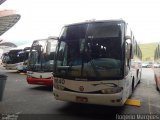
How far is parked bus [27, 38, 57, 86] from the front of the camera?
444 inches

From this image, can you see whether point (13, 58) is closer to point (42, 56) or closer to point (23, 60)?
point (23, 60)

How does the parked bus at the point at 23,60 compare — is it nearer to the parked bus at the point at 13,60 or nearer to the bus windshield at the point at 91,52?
the parked bus at the point at 13,60

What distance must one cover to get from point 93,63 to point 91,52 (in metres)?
0.39

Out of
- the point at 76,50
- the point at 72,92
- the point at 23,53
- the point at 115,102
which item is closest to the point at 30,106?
the point at 72,92

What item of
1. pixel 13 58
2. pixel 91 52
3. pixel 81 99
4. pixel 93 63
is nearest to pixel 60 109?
pixel 81 99

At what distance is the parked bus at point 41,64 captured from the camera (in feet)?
37.0

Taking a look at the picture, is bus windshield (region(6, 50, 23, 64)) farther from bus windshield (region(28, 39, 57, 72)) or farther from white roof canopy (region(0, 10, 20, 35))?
bus windshield (region(28, 39, 57, 72))

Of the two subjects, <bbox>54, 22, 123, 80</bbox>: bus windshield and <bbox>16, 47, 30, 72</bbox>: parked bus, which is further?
<bbox>16, 47, 30, 72</bbox>: parked bus

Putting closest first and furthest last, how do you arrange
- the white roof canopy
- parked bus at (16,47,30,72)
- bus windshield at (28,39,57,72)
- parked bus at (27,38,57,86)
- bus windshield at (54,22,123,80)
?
1. bus windshield at (54,22,123,80)
2. parked bus at (27,38,57,86)
3. bus windshield at (28,39,57,72)
4. parked bus at (16,47,30,72)
5. the white roof canopy

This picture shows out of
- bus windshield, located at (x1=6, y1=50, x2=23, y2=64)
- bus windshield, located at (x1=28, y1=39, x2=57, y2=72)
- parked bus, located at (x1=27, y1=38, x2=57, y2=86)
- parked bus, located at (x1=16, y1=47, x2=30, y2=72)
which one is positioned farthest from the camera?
Result: bus windshield, located at (x1=6, y1=50, x2=23, y2=64)

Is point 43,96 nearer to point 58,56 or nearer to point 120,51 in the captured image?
point 58,56

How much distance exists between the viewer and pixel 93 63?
22.5 ft

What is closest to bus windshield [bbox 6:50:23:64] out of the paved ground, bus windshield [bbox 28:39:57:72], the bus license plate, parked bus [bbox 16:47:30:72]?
parked bus [bbox 16:47:30:72]

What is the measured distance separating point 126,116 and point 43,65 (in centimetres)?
582
